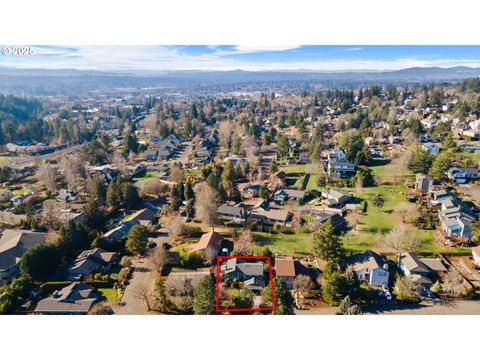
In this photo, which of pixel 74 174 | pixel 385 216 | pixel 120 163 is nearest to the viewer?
pixel 385 216

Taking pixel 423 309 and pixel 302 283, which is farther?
pixel 302 283

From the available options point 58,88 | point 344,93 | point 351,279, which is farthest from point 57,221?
point 58,88

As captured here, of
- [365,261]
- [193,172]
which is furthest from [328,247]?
[193,172]

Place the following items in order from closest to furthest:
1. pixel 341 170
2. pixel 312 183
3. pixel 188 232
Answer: pixel 188 232 < pixel 312 183 < pixel 341 170

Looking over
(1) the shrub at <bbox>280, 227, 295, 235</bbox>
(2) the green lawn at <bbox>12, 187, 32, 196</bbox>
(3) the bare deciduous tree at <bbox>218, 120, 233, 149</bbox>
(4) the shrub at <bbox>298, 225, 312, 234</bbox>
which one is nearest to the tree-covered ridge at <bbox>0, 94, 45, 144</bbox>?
(2) the green lawn at <bbox>12, 187, 32, 196</bbox>

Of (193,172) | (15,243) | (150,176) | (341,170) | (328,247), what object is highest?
(328,247)

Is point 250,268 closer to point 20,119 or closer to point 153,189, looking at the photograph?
point 153,189

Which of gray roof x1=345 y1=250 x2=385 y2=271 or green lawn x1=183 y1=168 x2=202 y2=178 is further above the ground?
gray roof x1=345 y1=250 x2=385 y2=271

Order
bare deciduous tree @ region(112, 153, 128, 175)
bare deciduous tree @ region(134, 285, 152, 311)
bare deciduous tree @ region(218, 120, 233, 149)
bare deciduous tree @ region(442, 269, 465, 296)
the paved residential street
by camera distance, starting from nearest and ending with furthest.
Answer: the paved residential street → bare deciduous tree @ region(134, 285, 152, 311) → bare deciduous tree @ region(442, 269, 465, 296) → bare deciduous tree @ region(112, 153, 128, 175) → bare deciduous tree @ region(218, 120, 233, 149)

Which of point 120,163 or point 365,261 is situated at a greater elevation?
point 365,261

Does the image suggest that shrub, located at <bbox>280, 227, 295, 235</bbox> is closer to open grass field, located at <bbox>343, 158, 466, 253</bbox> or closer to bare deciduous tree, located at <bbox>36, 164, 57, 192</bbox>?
open grass field, located at <bbox>343, 158, 466, 253</bbox>
